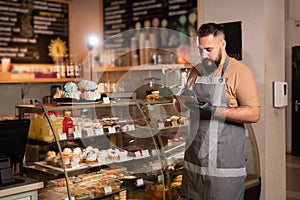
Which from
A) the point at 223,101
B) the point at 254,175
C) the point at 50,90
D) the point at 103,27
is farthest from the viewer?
the point at 103,27

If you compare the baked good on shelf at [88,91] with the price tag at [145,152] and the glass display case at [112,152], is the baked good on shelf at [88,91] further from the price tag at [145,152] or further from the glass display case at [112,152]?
the price tag at [145,152]

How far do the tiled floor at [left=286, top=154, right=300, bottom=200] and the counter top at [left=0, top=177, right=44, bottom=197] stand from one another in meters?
3.42

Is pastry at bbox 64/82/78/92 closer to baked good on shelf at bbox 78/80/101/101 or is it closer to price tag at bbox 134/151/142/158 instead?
baked good on shelf at bbox 78/80/101/101

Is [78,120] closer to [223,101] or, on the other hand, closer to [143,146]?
[143,146]

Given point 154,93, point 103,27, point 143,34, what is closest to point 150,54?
point 143,34

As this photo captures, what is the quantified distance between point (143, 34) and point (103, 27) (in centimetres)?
102

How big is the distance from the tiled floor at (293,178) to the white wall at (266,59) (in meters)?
1.33

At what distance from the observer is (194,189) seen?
2793 millimetres

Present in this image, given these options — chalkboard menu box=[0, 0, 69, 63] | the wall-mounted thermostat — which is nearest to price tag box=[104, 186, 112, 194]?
the wall-mounted thermostat

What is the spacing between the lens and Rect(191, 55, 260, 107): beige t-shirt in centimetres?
254

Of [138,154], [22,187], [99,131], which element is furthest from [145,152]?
[22,187]

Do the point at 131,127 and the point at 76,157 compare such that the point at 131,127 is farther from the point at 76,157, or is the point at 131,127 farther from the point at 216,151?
the point at 216,151

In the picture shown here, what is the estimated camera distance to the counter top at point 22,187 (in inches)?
90.5

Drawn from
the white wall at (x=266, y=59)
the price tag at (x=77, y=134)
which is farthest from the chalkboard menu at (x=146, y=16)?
the price tag at (x=77, y=134)
